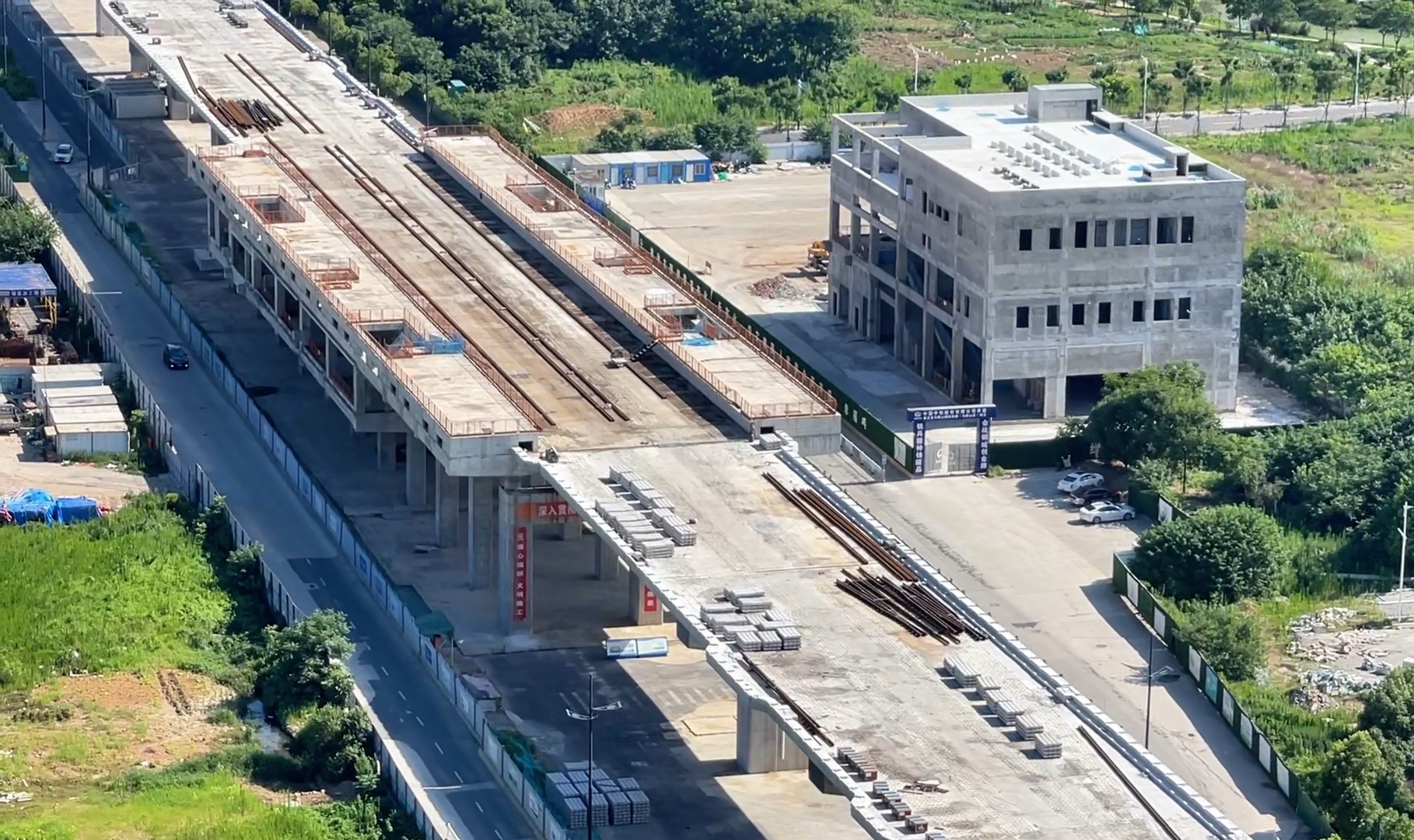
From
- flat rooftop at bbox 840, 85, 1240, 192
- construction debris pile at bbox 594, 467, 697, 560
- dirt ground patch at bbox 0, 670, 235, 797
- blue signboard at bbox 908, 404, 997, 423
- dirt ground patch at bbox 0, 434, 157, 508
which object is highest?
flat rooftop at bbox 840, 85, 1240, 192

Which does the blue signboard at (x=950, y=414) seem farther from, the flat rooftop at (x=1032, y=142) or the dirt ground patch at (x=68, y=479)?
the dirt ground patch at (x=68, y=479)

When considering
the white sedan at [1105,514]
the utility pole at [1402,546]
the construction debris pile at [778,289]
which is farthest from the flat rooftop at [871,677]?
the construction debris pile at [778,289]

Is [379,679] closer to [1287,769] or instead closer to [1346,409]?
[1287,769]

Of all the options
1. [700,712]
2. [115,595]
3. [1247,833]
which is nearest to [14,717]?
[115,595]

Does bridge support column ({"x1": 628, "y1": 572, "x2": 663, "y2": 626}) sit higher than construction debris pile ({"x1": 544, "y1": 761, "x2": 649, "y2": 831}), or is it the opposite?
bridge support column ({"x1": 628, "y1": 572, "x2": 663, "y2": 626})

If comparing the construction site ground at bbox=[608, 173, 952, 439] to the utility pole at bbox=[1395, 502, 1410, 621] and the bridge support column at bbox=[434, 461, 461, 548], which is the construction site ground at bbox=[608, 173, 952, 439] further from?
the utility pole at bbox=[1395, 502, 1410, 621]

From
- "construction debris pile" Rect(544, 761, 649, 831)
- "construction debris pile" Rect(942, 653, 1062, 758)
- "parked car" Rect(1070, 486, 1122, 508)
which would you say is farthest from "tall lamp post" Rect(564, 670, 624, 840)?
"parked car" Rect(1070, 486, 1122, 508)

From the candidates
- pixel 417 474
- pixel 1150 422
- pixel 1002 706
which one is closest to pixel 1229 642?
pixel 1002 706
